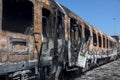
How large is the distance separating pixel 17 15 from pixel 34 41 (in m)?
1.35

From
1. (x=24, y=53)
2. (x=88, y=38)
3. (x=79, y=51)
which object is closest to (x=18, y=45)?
(x=24, y=53)

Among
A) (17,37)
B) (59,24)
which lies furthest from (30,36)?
(59,24)

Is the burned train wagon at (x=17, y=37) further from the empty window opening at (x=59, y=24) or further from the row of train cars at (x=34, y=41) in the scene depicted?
the empty window opening at (x=59, y=24)

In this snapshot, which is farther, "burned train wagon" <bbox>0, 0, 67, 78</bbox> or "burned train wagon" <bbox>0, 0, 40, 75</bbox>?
"burned train wagon" <bbox>0, 0, 67, 78</bbox>

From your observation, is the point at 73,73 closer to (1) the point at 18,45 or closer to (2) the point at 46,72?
(2) the point at 46,72

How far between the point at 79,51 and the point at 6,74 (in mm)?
5657

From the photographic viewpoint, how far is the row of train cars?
5820 mm

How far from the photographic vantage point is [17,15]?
796 cm

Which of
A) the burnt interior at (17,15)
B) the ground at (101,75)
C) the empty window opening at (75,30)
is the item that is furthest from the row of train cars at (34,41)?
the ground at (101,75)

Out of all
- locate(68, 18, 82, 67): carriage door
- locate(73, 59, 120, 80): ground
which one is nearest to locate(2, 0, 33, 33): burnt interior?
locate(68, 18, 82, 67): carriage door

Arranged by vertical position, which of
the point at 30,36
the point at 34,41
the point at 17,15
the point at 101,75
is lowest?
the point at 101,75

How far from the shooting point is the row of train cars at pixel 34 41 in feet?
19.1

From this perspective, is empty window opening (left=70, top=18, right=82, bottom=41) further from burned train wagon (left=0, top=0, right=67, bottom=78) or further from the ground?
the ground

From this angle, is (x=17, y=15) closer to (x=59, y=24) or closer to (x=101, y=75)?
(x=59, y=24)
